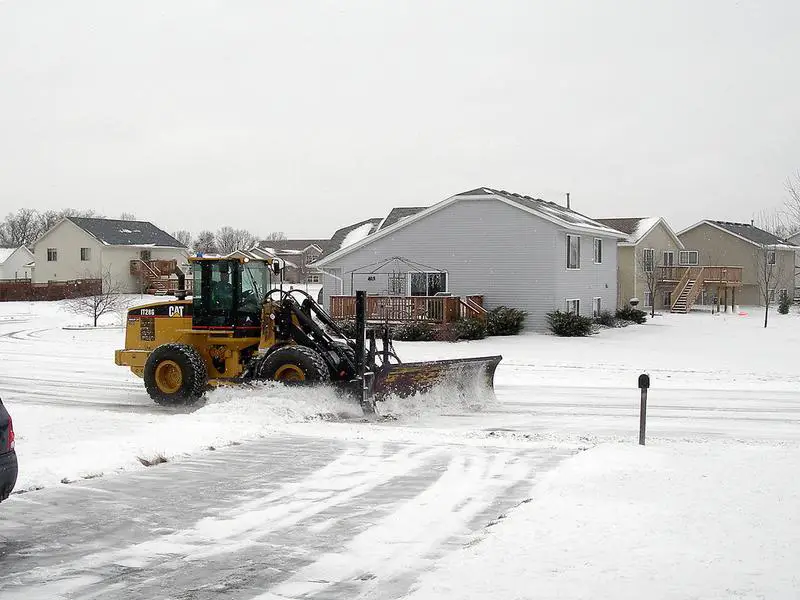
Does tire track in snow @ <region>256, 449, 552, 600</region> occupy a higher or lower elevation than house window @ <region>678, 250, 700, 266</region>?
lower

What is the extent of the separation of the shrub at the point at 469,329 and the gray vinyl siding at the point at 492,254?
151 inches

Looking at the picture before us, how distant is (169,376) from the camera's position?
611 inches

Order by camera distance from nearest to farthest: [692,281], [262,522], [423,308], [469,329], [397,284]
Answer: [262,522], [469,329], [423,308], [397,284], [692,281]

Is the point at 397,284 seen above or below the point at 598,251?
below

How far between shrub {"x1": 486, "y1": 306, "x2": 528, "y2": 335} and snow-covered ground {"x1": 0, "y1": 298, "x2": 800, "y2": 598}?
528 cm

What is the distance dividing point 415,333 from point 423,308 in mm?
1734

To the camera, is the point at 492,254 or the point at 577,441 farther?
the point at 492,254

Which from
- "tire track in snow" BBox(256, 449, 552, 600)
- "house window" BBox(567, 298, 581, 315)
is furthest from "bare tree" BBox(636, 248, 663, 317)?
"tire track in snow" BBox(256, 449, 552, 600)

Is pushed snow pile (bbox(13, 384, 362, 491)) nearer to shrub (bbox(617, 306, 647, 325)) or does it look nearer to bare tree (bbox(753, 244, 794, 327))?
shrub (bbox(617, 306, 647, 325))

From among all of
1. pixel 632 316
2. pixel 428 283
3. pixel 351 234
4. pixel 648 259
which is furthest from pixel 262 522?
pixel 648 259

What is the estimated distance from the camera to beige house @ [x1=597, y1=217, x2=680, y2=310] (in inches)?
2050

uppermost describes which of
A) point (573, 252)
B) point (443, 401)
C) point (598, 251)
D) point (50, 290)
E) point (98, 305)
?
point (598, 251)

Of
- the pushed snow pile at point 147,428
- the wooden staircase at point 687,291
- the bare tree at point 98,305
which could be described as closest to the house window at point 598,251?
the wooden staircase at point 687,291

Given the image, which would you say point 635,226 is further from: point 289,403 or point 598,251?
point 289,403
